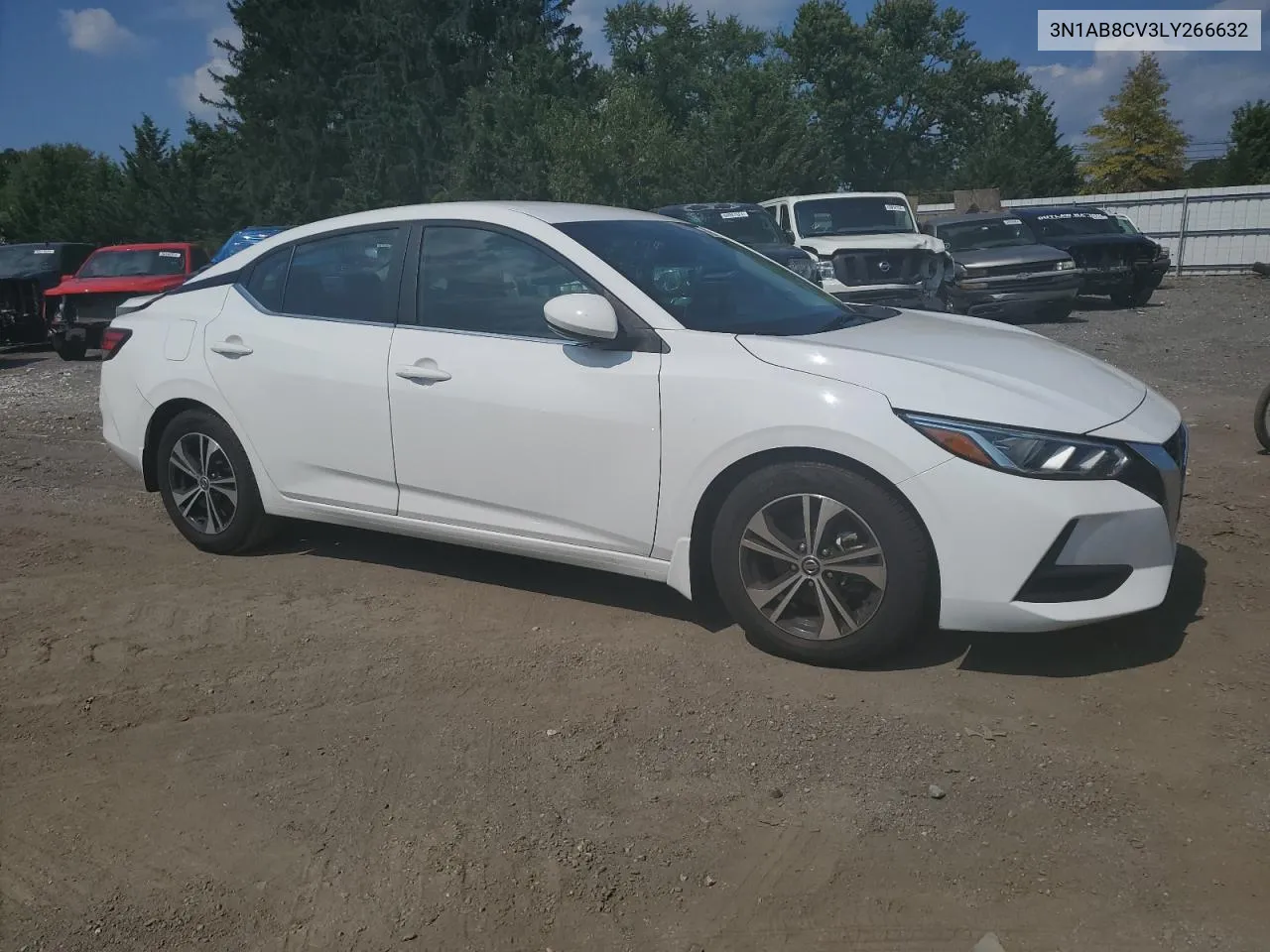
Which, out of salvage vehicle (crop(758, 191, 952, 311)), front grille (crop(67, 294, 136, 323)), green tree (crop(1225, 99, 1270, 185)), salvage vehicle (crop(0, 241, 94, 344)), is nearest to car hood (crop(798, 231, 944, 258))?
salvage vehicle (crop(758, 191, 952, 311))

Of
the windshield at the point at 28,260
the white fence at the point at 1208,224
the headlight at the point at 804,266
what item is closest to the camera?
the headlight at the point at 804,266

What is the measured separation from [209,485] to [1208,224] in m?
27.2

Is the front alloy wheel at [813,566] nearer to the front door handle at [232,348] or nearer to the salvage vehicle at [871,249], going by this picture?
the front door handle at [232,348]

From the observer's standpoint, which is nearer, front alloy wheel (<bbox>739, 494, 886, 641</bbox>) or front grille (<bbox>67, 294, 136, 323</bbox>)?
front alloy wheel (<bbox>739, 494, 886, 641</bbox>)

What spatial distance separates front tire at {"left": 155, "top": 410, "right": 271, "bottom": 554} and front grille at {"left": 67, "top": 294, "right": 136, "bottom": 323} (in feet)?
36.6

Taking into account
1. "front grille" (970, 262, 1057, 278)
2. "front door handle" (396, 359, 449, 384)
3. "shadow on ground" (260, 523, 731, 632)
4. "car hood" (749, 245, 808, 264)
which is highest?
"car hood" (749, 245, 808, 264)

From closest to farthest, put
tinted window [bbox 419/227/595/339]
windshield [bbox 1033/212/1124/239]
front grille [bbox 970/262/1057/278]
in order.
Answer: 1. tinted window [bbox 419/227/595/339]
2. front grille [bbox 970/262/1057/278]
3. windshield [bbox 1033/212/1124/239]

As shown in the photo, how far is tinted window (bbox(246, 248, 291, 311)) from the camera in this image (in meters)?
5.04

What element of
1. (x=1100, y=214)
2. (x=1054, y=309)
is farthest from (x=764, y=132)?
(x=1054, y=309)

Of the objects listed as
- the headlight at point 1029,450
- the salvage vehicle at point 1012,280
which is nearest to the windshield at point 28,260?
the salvage vehicle at point 1012,280

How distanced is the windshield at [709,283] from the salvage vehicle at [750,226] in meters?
9.35

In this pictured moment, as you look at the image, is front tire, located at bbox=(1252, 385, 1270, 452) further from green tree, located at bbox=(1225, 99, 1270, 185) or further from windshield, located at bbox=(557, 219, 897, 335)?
green tree, located at bbox=(1225, 99, 1270, 185)

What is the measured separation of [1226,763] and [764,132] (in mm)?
33755

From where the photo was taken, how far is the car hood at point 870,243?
14867 mm
